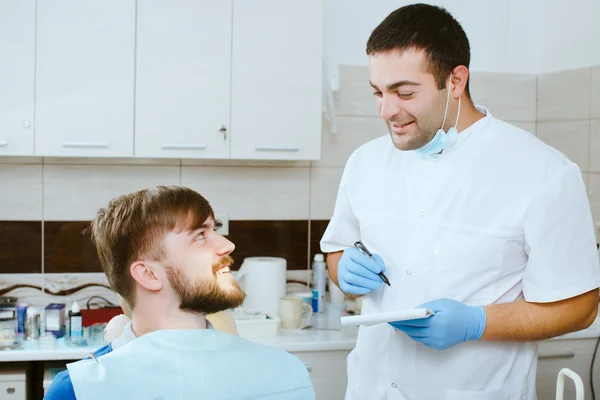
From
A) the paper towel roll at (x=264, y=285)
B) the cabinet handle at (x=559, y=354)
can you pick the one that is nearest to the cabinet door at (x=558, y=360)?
the cabinet handle at (x=559, y=354)

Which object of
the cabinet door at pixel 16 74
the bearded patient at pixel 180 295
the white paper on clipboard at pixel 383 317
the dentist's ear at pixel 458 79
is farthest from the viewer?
the cabinet door at pixel 16 74

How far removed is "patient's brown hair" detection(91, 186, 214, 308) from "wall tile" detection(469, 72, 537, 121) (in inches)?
88.2

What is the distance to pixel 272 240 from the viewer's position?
338 centimetres

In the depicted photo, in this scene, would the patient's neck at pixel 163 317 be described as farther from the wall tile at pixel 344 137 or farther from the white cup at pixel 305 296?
the wall tile at pixel 344 137

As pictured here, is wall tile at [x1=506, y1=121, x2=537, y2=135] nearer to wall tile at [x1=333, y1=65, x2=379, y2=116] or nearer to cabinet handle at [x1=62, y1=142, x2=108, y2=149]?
wall tile at [x1=333, y1=65, x2=379, y2=116]

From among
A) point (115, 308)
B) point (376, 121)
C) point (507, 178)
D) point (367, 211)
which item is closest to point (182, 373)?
point (367, 211)

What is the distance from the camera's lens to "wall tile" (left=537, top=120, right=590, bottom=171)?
3.32 metres

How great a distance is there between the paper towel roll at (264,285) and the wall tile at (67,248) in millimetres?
671

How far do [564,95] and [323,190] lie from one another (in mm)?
1200

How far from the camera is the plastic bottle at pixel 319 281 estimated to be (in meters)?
3.30

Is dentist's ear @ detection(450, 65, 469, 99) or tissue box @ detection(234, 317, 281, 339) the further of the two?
tissue box @ detection(234, 317, 281, 339)

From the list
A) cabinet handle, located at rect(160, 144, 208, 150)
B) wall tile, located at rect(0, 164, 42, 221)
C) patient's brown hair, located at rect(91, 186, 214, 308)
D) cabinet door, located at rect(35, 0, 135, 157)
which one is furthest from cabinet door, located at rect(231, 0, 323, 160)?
patient's brown hair, located at rect(91, 186, 214, 308)

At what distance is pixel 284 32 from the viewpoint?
300 cm

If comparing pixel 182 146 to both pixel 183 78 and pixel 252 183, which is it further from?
pixel 252 183
